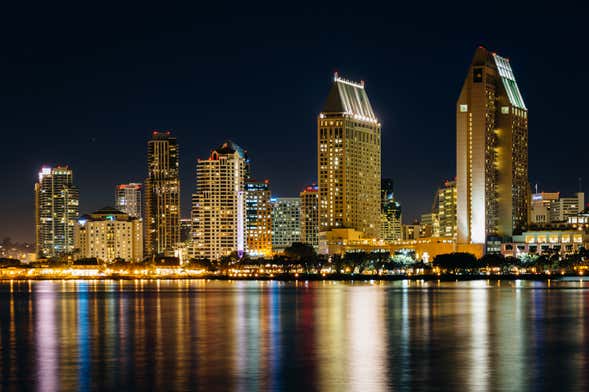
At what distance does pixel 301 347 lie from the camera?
66938mm

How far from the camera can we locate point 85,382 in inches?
2010

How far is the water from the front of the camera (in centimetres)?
5084

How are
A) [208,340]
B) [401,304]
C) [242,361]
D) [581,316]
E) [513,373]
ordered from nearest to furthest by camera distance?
[513,373]
[242,361]
[208,340]
[581,316]
[401,304]

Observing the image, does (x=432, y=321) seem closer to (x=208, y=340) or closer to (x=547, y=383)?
(x=208, y=340)

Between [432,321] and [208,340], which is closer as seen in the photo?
[208,340]

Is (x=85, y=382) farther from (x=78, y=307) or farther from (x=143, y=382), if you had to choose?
(x=78, y=307)

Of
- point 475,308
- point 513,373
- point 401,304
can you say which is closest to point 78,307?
point 401,304

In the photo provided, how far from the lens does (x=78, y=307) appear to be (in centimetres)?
11856

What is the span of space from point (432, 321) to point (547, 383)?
39259 mm

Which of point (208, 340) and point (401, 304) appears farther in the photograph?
point (401, 304)

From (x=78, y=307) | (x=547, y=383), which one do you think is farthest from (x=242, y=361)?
(x=78, y=307)

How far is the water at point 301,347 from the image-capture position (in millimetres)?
50844

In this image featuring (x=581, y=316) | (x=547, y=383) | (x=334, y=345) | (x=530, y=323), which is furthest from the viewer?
(x=581, y=316)

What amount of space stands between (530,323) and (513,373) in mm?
33815
